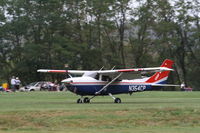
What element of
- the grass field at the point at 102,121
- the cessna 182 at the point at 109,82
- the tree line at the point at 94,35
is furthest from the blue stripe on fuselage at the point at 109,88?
the tree line at the point at 94,35

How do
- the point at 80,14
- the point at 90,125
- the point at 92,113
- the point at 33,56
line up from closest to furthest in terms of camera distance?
the point at 90,125, the point at 92,113, the point at 33,56, the point at 80,14

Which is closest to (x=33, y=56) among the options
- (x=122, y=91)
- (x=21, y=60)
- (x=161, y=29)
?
(x=21, y=60)

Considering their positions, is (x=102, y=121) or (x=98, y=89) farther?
(x=98, y=89)

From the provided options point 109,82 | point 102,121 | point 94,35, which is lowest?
point 102,121

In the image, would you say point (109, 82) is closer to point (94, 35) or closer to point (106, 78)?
point (106, 78)

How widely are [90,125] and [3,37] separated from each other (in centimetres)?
6678

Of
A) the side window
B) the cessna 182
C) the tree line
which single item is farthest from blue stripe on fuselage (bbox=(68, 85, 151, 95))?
the tree line

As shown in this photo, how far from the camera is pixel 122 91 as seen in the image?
1416 inches

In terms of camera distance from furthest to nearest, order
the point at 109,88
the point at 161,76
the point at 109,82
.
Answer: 1. the point at 161,76
2. the point at 109,88
3. the point at 109,82

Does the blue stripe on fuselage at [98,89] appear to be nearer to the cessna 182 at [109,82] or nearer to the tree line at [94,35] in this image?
the cessna 182 at [109,82]

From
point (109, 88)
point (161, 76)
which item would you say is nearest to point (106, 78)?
point (109, 88)

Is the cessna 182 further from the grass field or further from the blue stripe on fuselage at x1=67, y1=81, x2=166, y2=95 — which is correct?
the grass field

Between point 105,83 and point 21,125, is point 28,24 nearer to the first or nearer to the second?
point 105,83

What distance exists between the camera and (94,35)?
88562 millimetres
